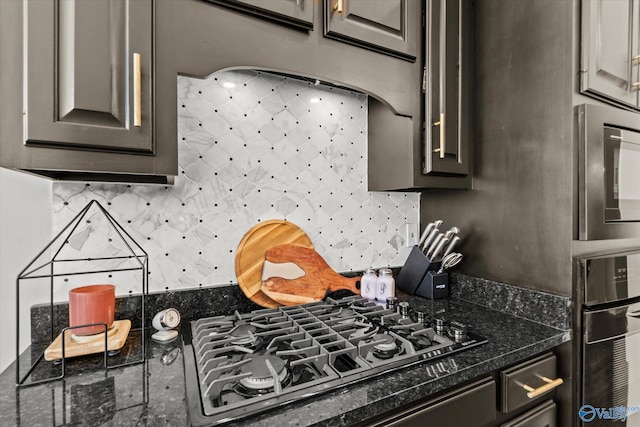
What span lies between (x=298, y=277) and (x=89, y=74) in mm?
963

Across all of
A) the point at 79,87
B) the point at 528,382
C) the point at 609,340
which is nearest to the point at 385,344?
the point at 528,382

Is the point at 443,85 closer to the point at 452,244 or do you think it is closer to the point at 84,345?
the point at 452,244

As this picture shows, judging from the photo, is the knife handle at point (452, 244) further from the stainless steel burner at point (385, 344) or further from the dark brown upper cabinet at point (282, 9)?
the dark brown upper cabinet at point (282, 9)

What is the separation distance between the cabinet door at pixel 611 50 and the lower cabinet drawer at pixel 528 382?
93cm

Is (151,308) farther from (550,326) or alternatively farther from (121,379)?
(550,326)

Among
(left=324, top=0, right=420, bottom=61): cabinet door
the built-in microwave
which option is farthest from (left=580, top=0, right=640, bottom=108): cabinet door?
(left=324, top=0, right=420, bottom=61): cabinet door

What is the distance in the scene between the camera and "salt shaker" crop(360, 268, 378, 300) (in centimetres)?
144

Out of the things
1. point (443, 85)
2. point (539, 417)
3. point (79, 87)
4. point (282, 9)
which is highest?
point (282, 9)

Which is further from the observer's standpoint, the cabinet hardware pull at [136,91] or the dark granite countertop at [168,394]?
the cabinet hardware pull at [136,91]

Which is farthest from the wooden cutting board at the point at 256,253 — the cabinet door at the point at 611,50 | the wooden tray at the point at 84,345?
the cabinet door at the point at 611,50

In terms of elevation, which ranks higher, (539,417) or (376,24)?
(376,24)

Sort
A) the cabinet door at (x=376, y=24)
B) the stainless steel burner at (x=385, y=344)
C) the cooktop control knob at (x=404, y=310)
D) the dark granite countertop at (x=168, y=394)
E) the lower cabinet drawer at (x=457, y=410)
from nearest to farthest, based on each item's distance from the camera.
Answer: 1. the dark granite countertop at (x=168, y=394)
2. the lower cabinet drawer at (x=457, y=410)
3. the stainless steel burner at (x=385, y=344)
4. the cabinet door at (x=376, y=24)
5. the cooktop control knob at (x=404, y=310)

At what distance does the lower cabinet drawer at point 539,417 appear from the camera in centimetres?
99

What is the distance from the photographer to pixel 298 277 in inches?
54.1
